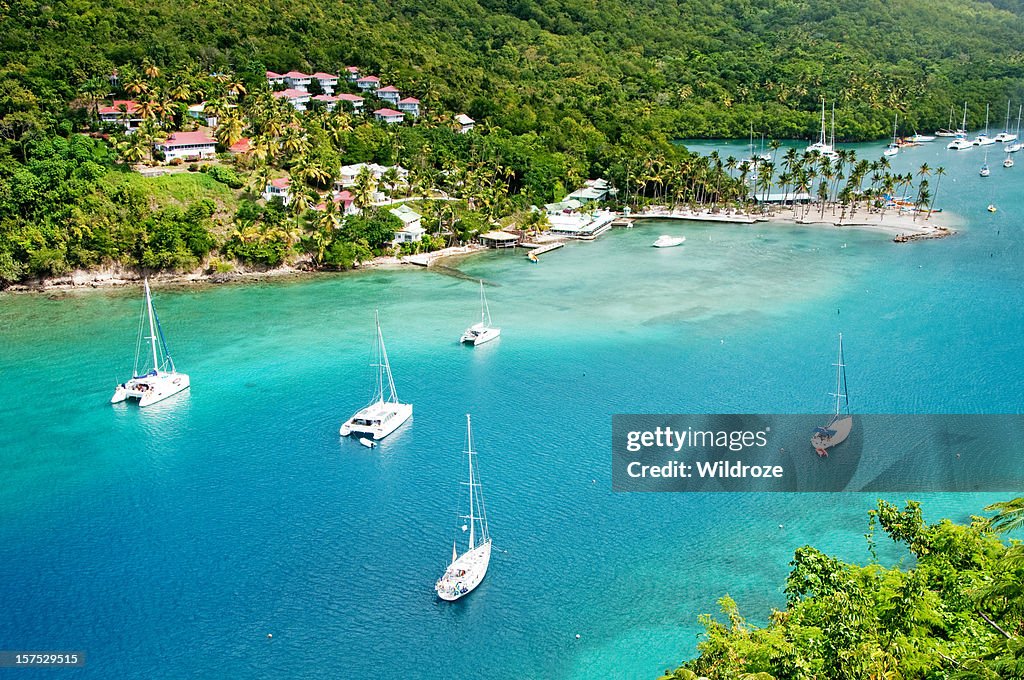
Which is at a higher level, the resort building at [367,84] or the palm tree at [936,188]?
the resort building at [367,84]

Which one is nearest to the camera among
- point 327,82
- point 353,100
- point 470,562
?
point 470,562

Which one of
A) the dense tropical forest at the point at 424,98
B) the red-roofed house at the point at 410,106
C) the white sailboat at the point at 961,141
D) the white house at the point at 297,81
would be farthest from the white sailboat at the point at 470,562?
the white sailboat at the point at 961,141

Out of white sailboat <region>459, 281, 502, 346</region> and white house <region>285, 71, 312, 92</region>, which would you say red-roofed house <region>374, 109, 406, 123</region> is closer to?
white house <region>285, 71, 312, 92</region>

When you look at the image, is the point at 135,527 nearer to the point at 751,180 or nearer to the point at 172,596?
the point at 172,596

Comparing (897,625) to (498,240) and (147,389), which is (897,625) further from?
(498,240)

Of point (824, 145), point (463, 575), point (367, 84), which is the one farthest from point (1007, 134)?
point (463, 575)

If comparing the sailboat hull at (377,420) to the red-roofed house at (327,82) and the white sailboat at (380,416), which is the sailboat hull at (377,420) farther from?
the red-roofed house at (327,82)

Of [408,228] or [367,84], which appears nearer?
[408,228]
